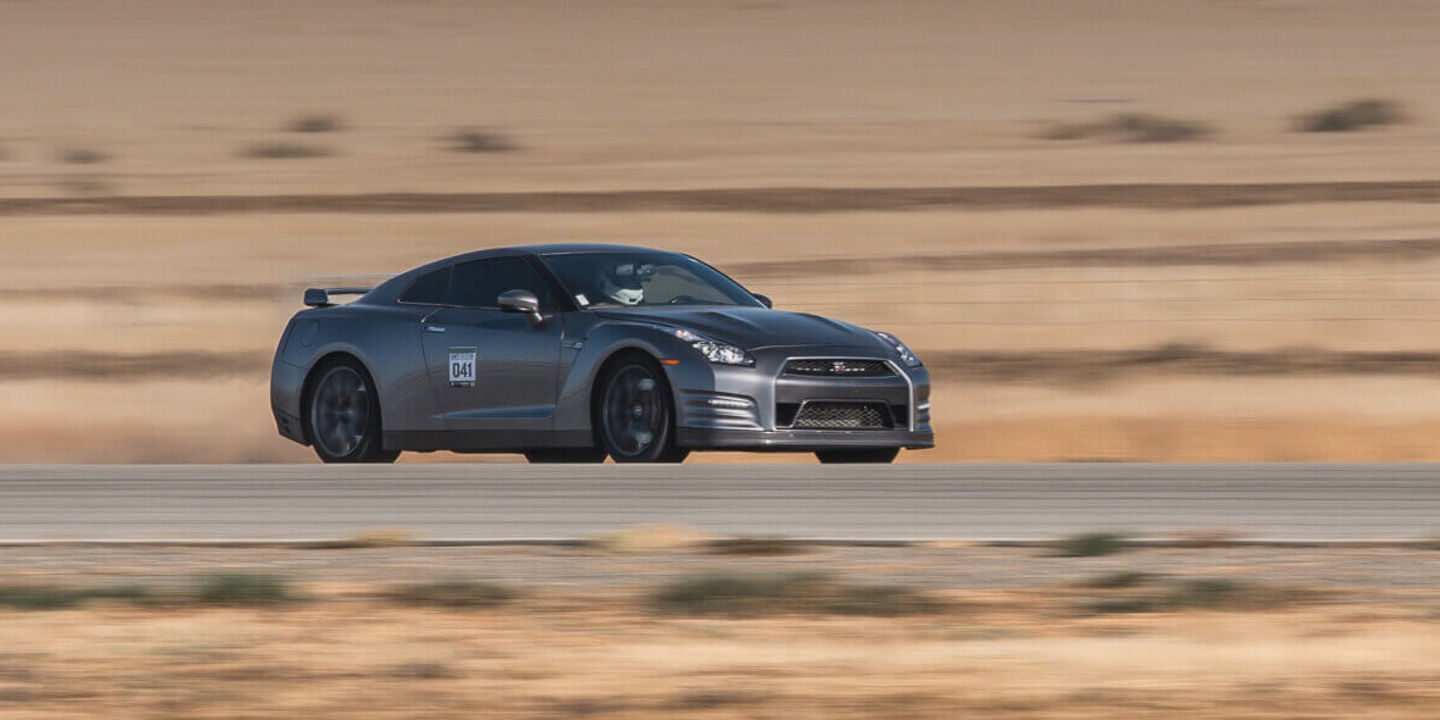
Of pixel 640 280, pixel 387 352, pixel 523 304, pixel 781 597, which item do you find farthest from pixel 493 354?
pixel 781 597

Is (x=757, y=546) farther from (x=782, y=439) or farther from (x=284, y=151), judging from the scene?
(x=284, y=151)

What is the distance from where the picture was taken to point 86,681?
22.1 ft

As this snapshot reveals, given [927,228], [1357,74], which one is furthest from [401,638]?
[1357,74]

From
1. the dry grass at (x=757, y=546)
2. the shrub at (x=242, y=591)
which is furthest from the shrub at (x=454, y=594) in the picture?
the dry grass at (x=757, y=546)

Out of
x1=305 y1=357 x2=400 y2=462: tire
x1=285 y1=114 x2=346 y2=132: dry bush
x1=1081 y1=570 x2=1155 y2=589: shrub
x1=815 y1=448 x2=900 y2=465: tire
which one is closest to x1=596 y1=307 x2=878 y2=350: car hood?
x1=815 y1=448 x2=900 y2=465: tire

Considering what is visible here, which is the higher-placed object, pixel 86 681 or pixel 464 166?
pixel 464 166

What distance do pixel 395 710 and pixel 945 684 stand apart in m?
1.44

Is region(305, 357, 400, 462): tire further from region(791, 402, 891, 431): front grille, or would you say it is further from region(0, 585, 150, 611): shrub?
region(0, 585, 150, 611): shrub

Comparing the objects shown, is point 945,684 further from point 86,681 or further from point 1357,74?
point 1357,74

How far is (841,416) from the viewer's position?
515 inches

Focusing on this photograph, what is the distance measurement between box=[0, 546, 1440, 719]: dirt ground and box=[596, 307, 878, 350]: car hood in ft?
13.4

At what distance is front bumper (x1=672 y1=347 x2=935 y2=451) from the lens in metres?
12.8

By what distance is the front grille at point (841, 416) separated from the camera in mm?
→ 12992

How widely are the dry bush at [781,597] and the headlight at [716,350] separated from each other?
14.9ft
